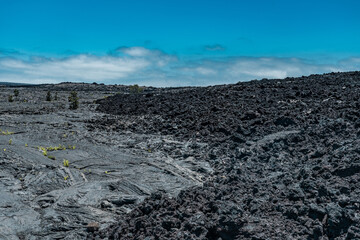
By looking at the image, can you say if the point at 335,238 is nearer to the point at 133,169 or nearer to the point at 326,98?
the point at 133,169

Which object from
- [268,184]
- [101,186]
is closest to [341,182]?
[268,184]

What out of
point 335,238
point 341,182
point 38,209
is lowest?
point 38,209

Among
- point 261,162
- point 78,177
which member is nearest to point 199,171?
point 261,162

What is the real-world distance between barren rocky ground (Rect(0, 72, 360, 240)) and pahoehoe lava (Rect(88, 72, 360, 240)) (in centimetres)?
3

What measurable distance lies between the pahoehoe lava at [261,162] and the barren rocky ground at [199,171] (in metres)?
0.03

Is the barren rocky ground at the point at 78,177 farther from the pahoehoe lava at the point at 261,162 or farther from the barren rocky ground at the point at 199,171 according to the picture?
the pahoehoe lava at the point at 261,162

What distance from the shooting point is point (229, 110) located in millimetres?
16688

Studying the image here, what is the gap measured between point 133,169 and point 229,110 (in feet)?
24.6

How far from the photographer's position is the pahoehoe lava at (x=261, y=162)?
553 centimetres

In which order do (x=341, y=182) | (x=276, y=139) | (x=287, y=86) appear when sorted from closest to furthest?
(x=341, y=182) < (x=276, y=139) < (x=287, y=86)

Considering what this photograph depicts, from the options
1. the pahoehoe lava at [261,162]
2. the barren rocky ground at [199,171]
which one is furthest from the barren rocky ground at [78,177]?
the pahoehoe lava at [261,162]

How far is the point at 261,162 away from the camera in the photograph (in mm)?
10109

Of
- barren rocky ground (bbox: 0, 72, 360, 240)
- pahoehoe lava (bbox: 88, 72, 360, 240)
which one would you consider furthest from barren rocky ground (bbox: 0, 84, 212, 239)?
pahoehoe lava (bbox: 88, 72, 360, 240)

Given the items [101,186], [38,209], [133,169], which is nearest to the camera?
[38,209]
